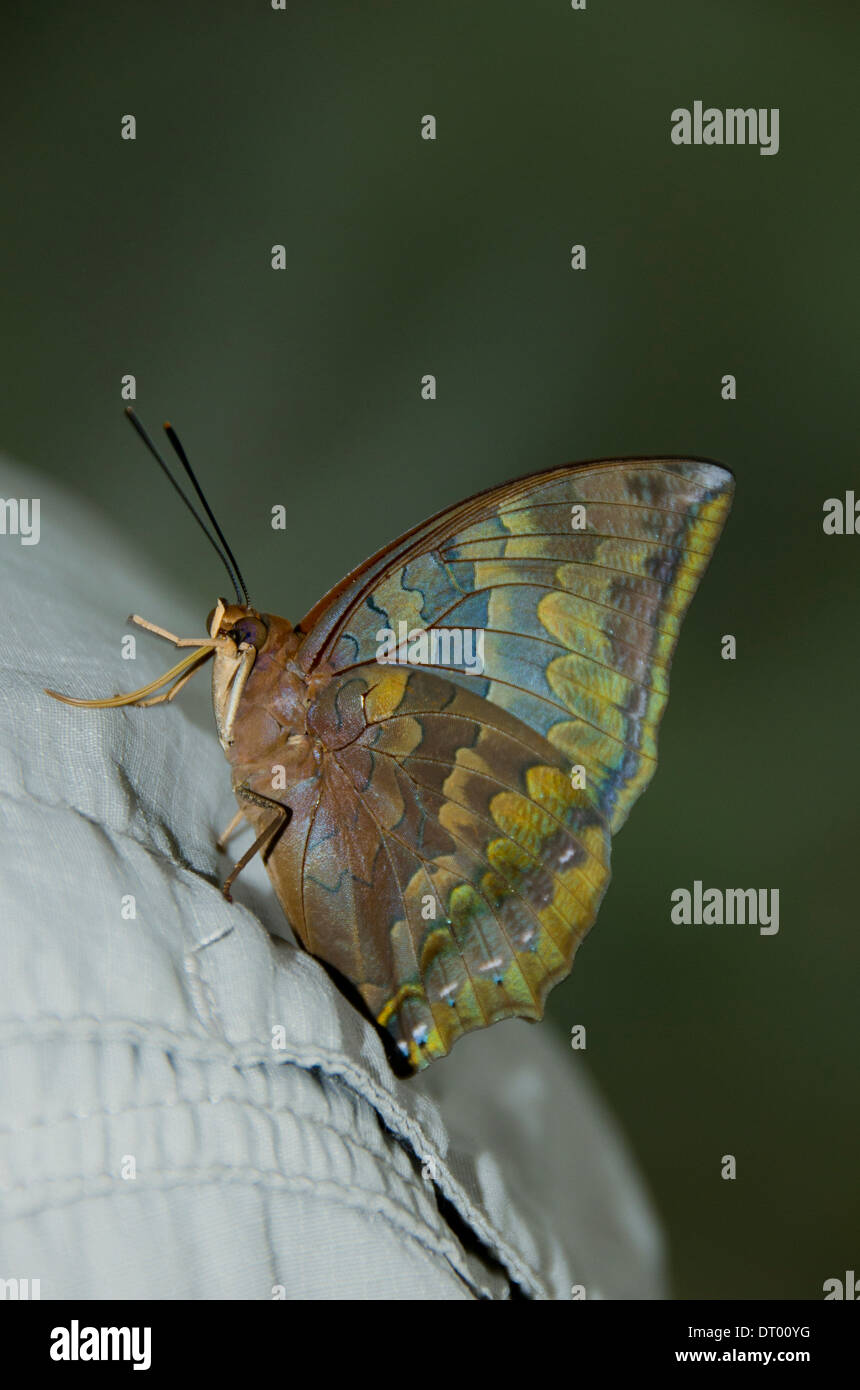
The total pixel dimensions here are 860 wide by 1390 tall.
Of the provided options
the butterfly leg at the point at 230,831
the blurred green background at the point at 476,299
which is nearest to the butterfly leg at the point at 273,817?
the butterfly leg at the point at 230,831

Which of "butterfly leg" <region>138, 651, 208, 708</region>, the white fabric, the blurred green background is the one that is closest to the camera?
the white fabric

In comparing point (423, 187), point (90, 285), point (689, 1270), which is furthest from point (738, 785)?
point (90, 285)

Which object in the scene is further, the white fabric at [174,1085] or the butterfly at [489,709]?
the butterfly at [489,709]

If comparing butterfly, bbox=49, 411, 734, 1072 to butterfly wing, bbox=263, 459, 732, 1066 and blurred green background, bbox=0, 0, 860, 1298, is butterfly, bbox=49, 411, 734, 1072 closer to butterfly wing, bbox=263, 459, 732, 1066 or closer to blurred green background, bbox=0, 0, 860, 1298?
butterfly wing, bbox=263, 459, 732, 1066

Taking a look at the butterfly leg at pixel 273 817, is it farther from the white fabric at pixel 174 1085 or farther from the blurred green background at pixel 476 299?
the blurred green background at pixel 476 299

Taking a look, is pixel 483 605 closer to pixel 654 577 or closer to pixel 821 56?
pixel 654 577

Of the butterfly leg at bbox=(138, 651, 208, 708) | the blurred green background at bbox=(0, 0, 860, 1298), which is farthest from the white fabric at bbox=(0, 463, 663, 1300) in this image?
the blurred green background at bbox=(0, 0, 860, 1298)

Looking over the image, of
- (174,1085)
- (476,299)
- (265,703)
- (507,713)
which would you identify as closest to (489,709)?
(507,713)
